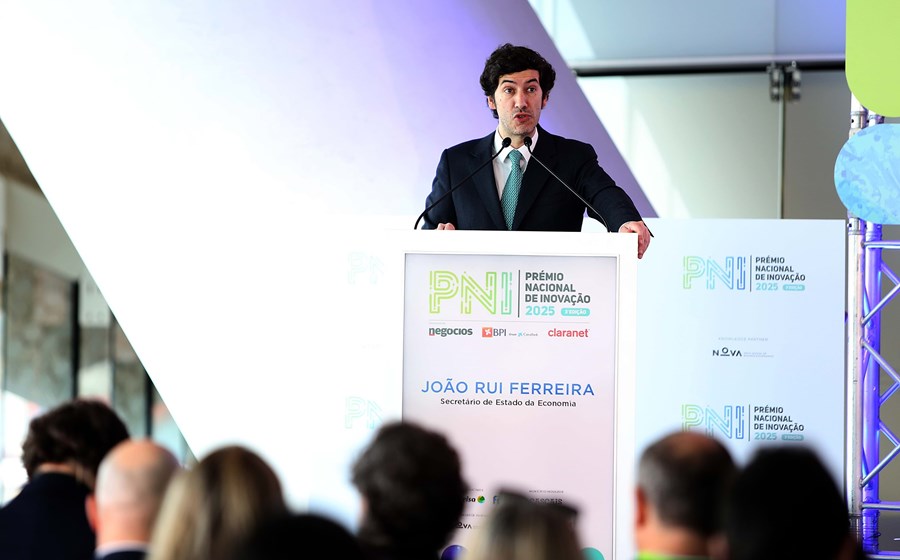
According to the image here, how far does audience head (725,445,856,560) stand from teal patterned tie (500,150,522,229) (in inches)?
83.1

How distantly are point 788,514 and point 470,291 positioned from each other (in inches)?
63.0

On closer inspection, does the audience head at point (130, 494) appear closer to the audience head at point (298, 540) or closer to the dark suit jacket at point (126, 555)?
the dark suit jacket at point (126, 555)

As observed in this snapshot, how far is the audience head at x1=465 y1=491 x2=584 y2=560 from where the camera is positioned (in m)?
1.52

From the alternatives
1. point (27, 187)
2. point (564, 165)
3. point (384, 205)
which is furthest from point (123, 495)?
point (27, 187)

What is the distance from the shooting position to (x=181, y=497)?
1759 mm

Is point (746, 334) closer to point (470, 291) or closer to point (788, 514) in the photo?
point (470, 291)

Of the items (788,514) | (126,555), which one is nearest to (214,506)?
(126,555)

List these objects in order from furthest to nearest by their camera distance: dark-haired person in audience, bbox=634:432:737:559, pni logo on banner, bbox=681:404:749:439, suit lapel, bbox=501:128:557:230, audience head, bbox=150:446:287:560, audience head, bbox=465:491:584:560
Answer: pni logo on banner, bbox=681:404:749:439 → suit lapel, bbox=501:128:557:230 → dark-haired person in audience, bbox=634:432:737:559 → audience head, bbox=150:446:287:560 → audience head, bbox=465:491:584:560

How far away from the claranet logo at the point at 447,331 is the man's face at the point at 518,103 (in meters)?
0.84

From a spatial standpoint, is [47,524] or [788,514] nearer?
[788,514]

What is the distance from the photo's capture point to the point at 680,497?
1.88m

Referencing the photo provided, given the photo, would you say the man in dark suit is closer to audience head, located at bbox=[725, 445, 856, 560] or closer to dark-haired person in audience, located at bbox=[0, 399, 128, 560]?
dark-haired person in audience, located at bbox=[0, 399, 128, 560]

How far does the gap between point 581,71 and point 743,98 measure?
40.1 inches

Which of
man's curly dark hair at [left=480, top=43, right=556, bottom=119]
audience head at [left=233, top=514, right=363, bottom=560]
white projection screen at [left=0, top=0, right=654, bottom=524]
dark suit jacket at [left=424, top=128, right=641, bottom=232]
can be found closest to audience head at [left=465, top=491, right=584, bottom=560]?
audience head at [left=233, top=514, right=363, bottom=560]
